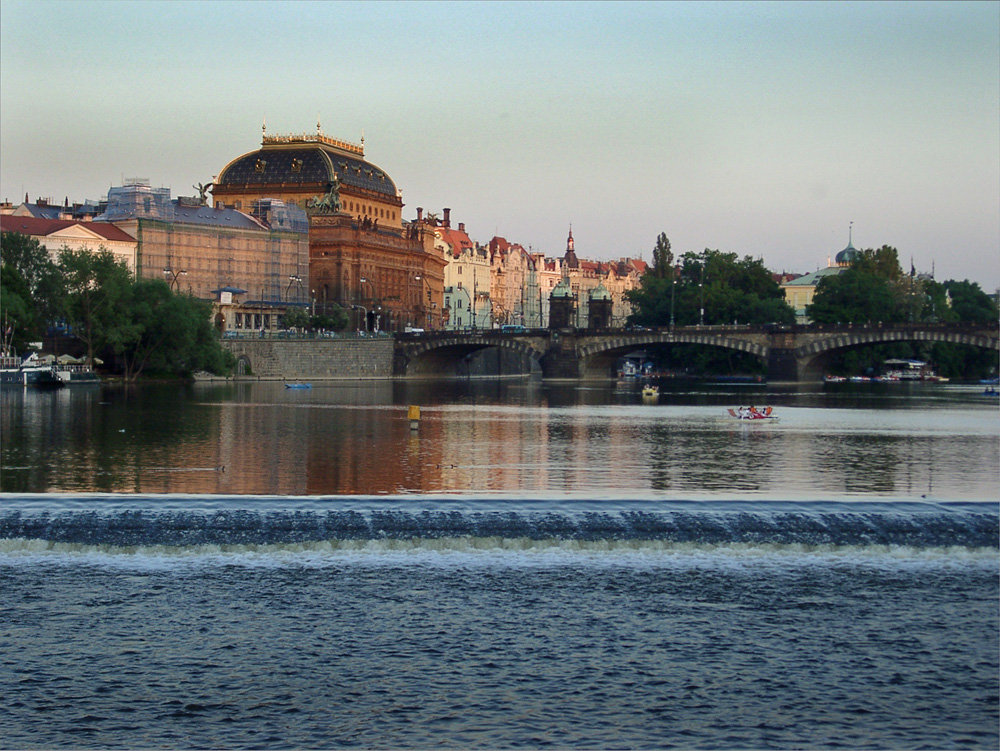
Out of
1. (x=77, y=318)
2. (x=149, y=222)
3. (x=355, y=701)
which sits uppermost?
(x=149, y=222)

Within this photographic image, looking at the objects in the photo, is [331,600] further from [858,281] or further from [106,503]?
[858,281]

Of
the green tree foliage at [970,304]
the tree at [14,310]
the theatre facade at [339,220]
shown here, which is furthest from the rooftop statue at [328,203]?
the green tree foliage at [970,304]

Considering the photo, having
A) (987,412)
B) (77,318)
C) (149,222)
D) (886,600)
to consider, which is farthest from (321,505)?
(149,222)

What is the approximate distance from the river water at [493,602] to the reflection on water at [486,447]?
29 centimetres

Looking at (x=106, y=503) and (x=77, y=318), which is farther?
(x=77, y=318)

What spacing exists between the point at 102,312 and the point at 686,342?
5276 centimetres

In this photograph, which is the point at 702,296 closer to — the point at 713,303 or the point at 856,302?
the point at 713,303

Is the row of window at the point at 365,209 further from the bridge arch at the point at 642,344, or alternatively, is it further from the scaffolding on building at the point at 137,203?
the bridge arch at the point at 642,344

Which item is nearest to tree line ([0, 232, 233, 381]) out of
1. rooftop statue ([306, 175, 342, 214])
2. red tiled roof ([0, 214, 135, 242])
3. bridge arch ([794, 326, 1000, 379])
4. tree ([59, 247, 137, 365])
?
tree ([59, 247, 137, 365])

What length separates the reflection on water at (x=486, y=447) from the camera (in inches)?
1348

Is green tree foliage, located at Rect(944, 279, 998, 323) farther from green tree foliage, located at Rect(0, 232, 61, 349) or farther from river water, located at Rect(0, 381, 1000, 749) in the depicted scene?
river water, located at Rect(0, 381, 1000, 749)

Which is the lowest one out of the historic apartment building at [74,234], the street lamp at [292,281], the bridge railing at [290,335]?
the bridge railing at [290,335]

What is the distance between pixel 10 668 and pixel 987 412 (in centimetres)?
6716

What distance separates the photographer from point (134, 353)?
99250 millimetres
